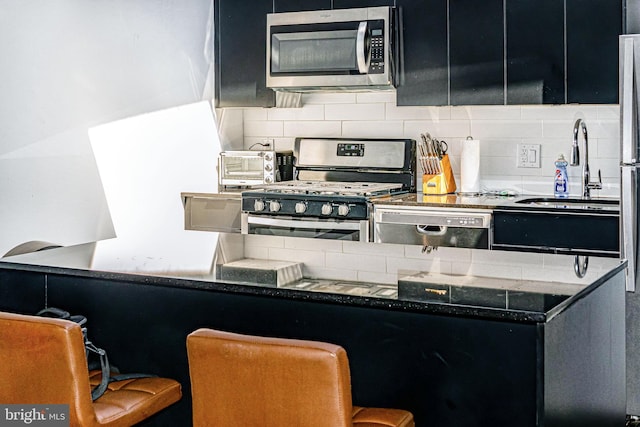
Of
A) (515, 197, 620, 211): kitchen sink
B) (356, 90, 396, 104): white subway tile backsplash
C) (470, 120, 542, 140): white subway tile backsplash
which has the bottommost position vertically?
(515, 197, 620, 211): kitchen sink

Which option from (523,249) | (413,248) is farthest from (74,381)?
(523,249)

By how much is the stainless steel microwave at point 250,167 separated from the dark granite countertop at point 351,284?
237 centimetres

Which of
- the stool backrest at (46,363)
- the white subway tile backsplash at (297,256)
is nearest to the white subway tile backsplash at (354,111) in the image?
the white subway tile backsplash at (297,256)

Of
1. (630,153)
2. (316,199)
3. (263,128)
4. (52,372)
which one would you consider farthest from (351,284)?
(263,128)

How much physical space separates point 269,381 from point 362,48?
3243 millimetres

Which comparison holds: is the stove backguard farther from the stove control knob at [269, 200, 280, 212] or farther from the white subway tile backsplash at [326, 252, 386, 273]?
the white subway tile backsplash at [326, 252, 386, 273]

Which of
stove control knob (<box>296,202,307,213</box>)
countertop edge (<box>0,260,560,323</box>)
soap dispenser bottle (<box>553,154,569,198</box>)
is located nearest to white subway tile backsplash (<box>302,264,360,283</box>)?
countertop edge (<box>0,260,560,323</box>)

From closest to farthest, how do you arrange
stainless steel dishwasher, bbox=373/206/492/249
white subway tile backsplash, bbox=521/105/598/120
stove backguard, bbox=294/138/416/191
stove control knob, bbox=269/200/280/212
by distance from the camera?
stainless steel dishwasher, bbox=373/206/492/249
white subway tile backsplash, bbox=521/105/598/120
stove control knob, bbox=269/200/280/212
stove backguard, bbox=294/138/416/191

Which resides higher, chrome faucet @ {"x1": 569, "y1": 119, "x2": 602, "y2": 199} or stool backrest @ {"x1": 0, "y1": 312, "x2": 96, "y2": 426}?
chrome faucet @ {"x1": 569, "y1": 119, "x2": 602, "y2": 199}

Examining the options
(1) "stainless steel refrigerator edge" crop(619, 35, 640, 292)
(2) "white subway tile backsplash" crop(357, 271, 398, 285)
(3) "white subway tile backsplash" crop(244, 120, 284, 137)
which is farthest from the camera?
(3) "white subway tile backsplash" crop(244, 120, 284, 137)

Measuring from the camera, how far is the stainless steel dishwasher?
4.39 m

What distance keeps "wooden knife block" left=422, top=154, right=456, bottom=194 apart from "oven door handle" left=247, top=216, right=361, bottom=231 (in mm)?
533

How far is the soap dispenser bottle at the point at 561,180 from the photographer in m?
4.66

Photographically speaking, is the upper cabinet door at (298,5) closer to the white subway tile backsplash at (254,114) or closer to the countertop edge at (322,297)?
the white subway tile backsplash at (254,114)
